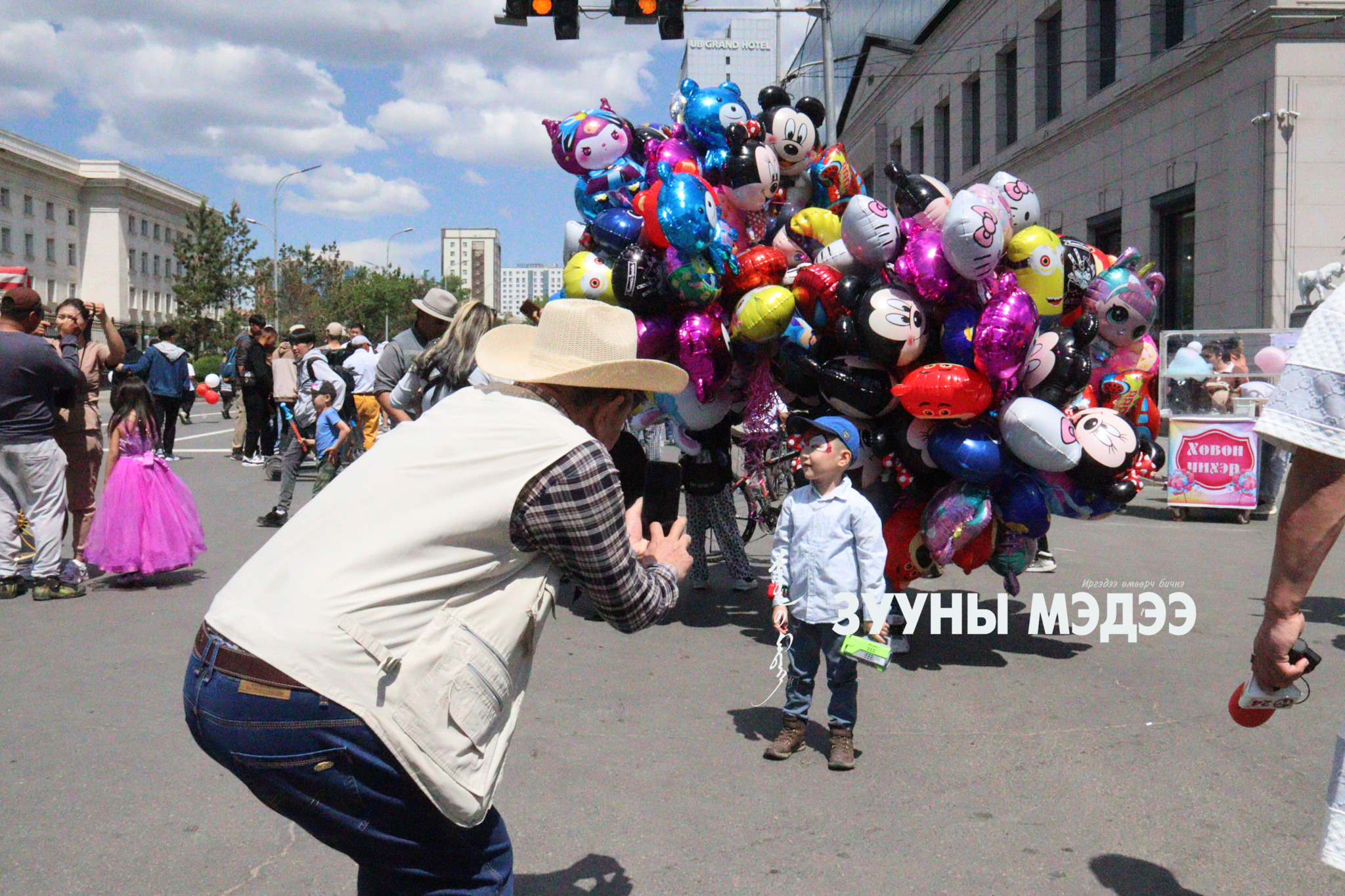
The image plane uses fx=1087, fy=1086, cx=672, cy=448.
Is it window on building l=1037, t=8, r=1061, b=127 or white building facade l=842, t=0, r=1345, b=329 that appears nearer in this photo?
white building facade l=842, t=0, r=1345, b=329

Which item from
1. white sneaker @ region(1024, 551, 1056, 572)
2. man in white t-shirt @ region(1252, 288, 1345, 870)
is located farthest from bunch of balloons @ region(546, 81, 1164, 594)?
man in white t-shirt @ region(1252, 288, 1345, 870)

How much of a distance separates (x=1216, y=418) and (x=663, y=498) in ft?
36.5

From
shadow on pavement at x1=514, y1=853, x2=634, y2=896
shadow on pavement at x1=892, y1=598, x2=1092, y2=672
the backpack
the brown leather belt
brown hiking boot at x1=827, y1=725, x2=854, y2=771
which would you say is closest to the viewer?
the brown leather belt

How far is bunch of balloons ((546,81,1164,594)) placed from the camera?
563cm

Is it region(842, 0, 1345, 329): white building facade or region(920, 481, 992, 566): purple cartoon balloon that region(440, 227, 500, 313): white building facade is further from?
region(920, 481, 992, 566): purple cartoon balloon

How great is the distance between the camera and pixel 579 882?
357cm

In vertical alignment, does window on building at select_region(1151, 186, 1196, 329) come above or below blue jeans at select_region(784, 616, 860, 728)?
above

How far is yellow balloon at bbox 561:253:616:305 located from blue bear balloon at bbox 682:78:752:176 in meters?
0.89

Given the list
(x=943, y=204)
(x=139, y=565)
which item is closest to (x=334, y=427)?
(x=139, y=565)

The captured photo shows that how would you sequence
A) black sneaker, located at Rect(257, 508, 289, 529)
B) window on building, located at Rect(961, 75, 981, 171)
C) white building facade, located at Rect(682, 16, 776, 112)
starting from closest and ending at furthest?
black sneaker, located at Rect(257, 508, 289, 529) < window on building, located at Rect(961, 75, 981, 171) < white building facade, located at Rect(682, 16, 776, 112)

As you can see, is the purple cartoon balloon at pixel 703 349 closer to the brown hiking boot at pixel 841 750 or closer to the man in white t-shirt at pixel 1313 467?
the brown hiking boot at pixel 841 750

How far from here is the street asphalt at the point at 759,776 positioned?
3.64 metres

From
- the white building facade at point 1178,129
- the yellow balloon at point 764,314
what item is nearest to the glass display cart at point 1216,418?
the white building facade at point 1178,129

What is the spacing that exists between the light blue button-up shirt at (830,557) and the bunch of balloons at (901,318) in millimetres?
1100
